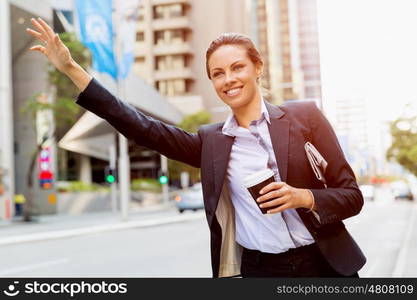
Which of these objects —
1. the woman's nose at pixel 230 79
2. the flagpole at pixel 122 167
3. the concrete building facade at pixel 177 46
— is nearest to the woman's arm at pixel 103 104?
the woman's nose at pixel 230 79

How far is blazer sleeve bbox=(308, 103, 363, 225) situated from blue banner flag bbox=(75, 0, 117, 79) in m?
19.4

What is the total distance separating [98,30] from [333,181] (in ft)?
68.9

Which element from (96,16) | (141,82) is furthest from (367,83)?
(141,82)

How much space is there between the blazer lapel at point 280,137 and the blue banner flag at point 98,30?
63.6ft

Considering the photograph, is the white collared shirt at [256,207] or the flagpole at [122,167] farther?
the flagpole at [122,167]

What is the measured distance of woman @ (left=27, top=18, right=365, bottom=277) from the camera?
7.57ft

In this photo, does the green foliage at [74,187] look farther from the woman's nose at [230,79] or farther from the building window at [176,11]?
the building window at [176,11]

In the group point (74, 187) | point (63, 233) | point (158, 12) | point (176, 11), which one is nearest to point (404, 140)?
point (63, 233)

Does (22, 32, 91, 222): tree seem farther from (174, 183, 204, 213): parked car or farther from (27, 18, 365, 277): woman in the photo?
(27, 18, 365, 277): woman

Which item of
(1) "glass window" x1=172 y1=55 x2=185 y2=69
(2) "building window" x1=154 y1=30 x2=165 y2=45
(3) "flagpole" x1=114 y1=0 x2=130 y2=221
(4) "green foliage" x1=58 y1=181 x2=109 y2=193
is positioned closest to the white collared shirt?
(3) "flagpole" x1=114 y1=0 x2=130 y2=221

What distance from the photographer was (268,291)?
2467mm

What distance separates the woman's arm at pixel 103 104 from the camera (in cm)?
235

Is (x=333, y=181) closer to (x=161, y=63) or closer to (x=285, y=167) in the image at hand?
(x=285, y=167)

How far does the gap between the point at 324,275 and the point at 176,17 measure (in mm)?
79724
